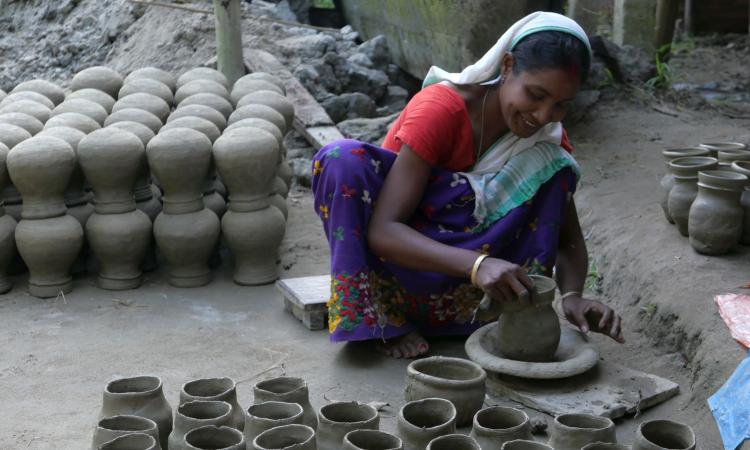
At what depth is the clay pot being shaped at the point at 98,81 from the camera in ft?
17.6

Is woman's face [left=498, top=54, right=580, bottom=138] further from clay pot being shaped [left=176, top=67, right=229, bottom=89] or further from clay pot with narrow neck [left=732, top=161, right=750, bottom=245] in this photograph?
clay pot being shaped [left=176, top=67, right=229, bottom=89]

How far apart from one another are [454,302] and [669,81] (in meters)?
4.38

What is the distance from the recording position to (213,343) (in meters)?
3.73

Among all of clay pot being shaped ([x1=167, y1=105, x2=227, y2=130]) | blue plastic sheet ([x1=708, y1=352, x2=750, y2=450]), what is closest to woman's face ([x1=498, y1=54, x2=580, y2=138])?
blue plastic sheet ([x1=708, y1=352, x2=750, y2=450])

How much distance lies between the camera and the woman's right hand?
2873 mm

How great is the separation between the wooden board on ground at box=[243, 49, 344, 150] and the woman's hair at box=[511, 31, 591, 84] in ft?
10.8

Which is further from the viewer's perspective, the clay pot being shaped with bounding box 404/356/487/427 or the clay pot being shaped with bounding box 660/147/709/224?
the clay pot being shaped with bounding box 660/147/709/224

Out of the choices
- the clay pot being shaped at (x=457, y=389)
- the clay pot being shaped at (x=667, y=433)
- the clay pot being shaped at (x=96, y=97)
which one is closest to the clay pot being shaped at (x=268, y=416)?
the clay pot being shaped at (x=457, y=389)

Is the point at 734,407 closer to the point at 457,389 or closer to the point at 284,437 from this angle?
the point at 457,389

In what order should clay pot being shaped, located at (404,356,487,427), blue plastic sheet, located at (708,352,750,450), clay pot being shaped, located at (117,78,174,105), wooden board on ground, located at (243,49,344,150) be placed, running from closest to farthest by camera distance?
1. blue plastic sheet, located at (708,352,750,450)
2. clay pot being shaped, located at (404,356,487,427)
3. clay pot being shaped, located at (117,78,174,105)
4. wooden board on ground, located at (243,49,344,150)

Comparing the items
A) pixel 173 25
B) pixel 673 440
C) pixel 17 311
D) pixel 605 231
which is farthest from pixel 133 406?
pixel 173 25

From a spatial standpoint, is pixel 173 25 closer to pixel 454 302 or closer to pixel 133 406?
pixel 454 302

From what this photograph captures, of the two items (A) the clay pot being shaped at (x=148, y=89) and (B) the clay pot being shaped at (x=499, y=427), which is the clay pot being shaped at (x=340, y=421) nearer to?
(B) the clay pot being shaped at (x=499, y=427)

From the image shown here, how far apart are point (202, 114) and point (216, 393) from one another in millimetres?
2443
